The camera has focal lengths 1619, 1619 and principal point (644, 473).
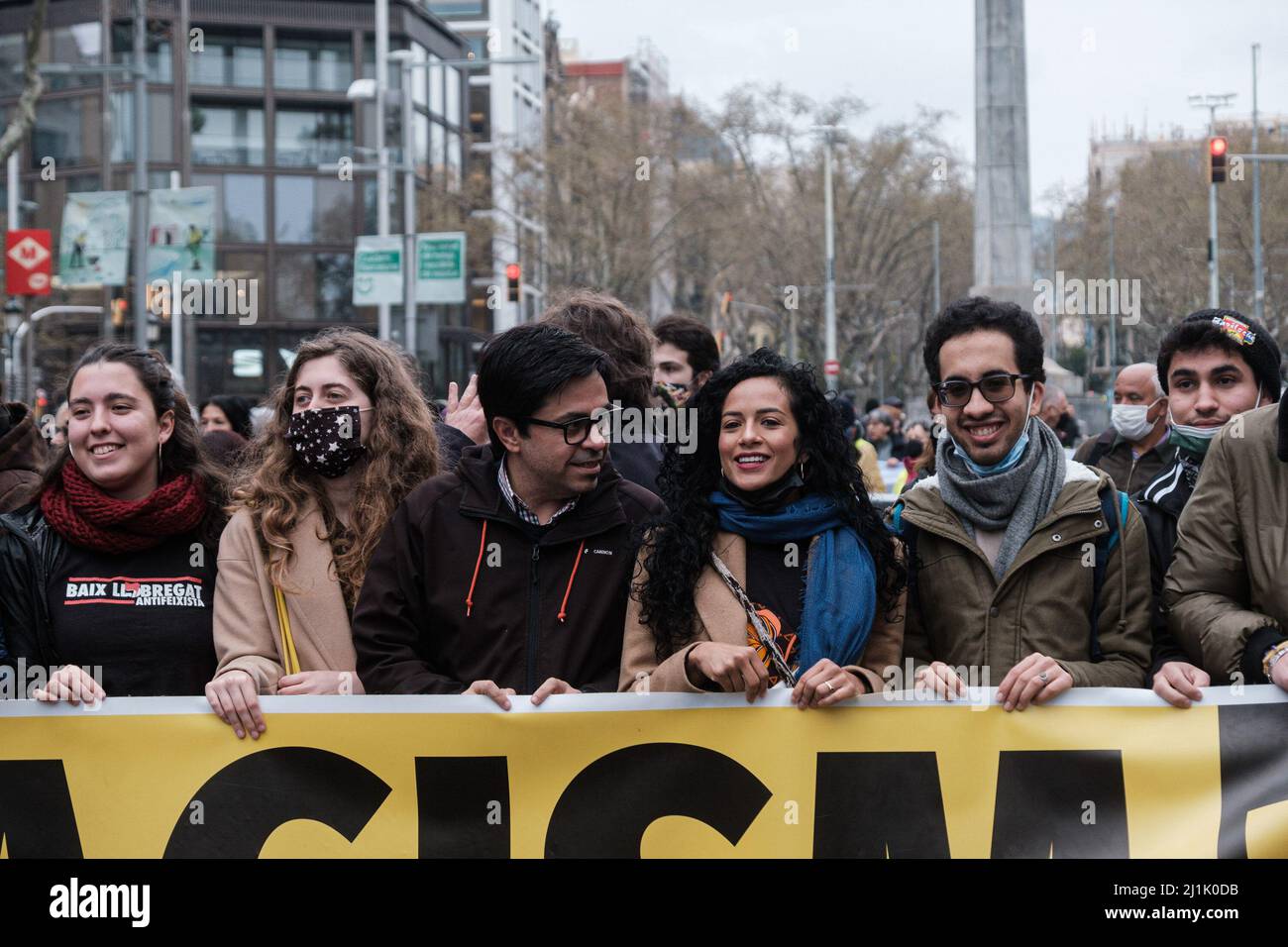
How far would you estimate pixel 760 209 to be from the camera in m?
57.6

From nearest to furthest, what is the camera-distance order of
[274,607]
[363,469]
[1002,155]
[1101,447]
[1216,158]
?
[274,607] → [363,469] → [1101,447] → [1002,155] → [1216,158]

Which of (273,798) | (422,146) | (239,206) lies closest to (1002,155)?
(273,798)

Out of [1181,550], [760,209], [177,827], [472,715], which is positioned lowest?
[177,827]

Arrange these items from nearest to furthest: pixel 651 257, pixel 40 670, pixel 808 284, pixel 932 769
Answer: pixel 932 769 → pixel 40 670 → pixel 651 257 → pixel 808 284

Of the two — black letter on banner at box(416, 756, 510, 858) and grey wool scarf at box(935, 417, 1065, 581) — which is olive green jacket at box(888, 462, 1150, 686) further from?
black letter on banner at box(416, 756, 510, 858)

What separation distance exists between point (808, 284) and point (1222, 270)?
13863mm

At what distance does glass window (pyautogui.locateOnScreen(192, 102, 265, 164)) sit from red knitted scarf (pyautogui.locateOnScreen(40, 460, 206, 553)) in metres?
50.2

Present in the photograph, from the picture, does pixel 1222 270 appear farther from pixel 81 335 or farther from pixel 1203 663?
pixel 1203 663

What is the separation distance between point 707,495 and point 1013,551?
755 millimetres

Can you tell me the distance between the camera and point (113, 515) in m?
4.22

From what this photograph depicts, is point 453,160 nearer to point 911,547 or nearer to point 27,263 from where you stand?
point 27,263

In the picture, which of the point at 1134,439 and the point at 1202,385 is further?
the point at 1134,439

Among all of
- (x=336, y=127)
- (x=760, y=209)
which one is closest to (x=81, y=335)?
(x=336, y=127)

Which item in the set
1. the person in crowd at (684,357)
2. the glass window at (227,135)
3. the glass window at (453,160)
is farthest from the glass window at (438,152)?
the person in crowd at (684,357)
